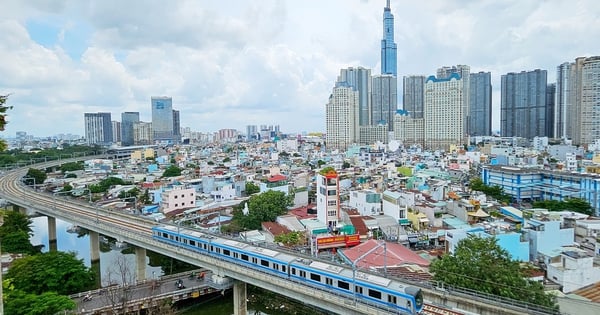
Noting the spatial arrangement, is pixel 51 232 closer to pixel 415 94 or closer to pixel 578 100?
pixel 578 100

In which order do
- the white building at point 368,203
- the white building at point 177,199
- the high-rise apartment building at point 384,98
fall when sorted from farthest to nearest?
1. the high-rise apartment building at point 384,98
2. the white building at point 177,199
3. the white building at point 368,203

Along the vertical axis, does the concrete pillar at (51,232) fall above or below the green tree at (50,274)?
below

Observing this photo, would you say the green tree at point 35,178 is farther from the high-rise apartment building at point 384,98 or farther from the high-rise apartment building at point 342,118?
the high-rise apartment building at point 384,98

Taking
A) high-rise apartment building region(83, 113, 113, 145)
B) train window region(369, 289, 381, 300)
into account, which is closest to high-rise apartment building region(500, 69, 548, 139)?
train window region(369, 289, 381, 300)

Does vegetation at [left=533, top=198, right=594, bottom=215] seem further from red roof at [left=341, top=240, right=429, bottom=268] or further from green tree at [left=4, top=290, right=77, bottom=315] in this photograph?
green tree at [left=4, top=290, right=77, bottom=315]

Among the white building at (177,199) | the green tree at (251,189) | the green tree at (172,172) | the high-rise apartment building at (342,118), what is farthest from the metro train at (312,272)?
the high-rise apartment building at (342,118)

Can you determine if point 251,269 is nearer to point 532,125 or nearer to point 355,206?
point 355,206
